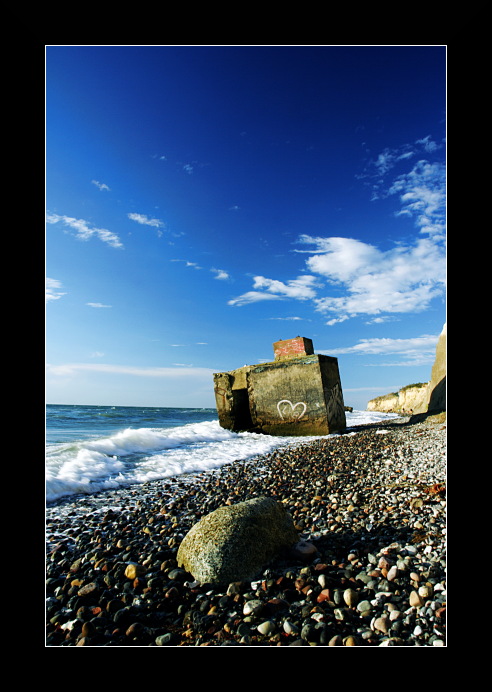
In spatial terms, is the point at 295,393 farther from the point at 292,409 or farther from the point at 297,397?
the point at 292,409

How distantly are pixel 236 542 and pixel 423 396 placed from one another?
35.6 m

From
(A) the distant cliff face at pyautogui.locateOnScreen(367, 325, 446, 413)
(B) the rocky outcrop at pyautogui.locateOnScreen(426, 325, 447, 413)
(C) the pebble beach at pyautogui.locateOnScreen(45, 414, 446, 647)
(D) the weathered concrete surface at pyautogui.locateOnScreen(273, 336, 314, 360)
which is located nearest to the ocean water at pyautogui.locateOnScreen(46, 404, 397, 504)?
(C) the pebble beach at pyautogui.locateOnScreen(45, 414, 446, 647)

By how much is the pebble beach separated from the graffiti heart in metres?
8.79

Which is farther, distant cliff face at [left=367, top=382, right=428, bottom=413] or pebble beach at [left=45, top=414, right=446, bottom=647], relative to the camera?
distant cliff face at [left=367, top=382, right=428, bottom=413]

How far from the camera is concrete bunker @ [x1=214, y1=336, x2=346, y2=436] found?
14.5m

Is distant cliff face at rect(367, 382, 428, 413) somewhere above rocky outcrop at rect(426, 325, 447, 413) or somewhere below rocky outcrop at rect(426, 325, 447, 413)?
below

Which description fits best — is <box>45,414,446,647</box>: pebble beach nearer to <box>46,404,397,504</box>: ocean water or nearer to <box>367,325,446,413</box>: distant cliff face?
<box>46,404,397,504</box>: ocean water

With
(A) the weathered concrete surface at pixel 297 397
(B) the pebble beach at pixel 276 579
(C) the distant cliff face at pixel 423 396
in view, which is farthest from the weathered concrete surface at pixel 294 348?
(B) the pebble beach at pixel 276 579

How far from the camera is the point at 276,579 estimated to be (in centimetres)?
293

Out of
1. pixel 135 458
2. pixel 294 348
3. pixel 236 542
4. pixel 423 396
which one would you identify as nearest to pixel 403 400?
pixel 423 396

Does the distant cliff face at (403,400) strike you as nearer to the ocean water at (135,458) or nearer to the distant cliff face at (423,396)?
the distant cliff face at (423,396)
